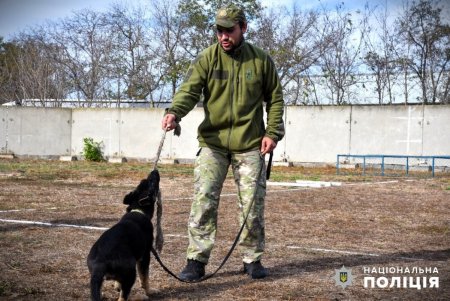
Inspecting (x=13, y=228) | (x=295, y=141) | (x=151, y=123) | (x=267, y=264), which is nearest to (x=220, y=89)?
(x=267, y=264)

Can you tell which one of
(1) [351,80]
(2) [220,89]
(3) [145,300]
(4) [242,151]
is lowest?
(3) [145,300]

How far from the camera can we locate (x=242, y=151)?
5066 mm

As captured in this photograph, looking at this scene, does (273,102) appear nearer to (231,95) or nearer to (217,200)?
(231,95)

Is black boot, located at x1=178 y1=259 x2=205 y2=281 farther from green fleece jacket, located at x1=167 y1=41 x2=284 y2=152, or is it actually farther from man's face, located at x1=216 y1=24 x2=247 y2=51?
man's face, located at x1=216 y1=24 x2=247 y2=51

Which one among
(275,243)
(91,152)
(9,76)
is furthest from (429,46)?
(9,76)

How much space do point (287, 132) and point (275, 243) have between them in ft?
57.4

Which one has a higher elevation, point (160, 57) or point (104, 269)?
point (160, 57)

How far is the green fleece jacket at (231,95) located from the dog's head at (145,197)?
578mm

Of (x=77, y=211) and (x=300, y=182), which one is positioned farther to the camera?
(x=300, y=182)

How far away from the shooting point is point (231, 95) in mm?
5031

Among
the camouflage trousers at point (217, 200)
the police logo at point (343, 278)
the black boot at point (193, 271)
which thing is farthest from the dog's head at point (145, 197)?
the police logo at point (343, 278)

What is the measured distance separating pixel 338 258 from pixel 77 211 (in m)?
4.42

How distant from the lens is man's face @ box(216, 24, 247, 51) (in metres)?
4.89

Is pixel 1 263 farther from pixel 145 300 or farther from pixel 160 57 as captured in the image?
pixel 160 57
